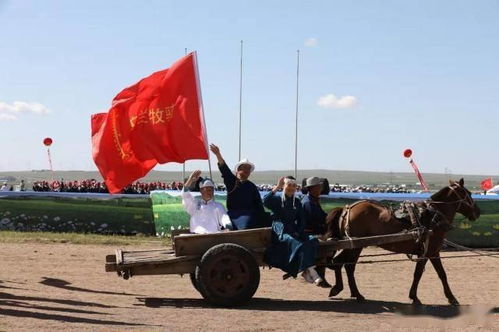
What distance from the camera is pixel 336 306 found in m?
12.1

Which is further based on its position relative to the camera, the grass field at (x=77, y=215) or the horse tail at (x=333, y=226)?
the grass field at (x=77, y=215)

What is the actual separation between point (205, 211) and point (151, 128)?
1890 millimetres

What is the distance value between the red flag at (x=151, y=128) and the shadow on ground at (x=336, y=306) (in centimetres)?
205

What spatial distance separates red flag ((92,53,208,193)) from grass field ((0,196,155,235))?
1093cm

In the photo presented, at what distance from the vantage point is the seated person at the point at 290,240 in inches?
455

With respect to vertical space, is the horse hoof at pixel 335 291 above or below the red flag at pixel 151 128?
below

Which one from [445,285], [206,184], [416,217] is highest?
[206,184]

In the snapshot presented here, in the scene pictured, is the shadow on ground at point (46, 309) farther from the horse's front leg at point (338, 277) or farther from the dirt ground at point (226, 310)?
the horse's front leg at point (338, 277)

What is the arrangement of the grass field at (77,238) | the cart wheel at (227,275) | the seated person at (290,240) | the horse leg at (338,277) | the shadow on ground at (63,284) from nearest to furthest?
the cart wheel at (227,275) → the seated person at (290,240) → the horse leg at (338,277) → the shadow on ground at (63,284) → the grass field at (77,238)

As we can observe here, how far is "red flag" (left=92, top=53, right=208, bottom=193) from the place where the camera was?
1294cm

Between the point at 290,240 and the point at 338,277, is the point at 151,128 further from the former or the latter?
the point at 338,277

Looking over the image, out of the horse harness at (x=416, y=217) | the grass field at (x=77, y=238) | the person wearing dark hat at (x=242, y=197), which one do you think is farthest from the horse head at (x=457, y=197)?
the grass field at (x=77, y=238)

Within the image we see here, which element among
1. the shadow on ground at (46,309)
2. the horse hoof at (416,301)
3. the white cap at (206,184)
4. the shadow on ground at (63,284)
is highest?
the white cap at (206,184)

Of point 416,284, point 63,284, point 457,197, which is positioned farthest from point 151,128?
point 457,197
